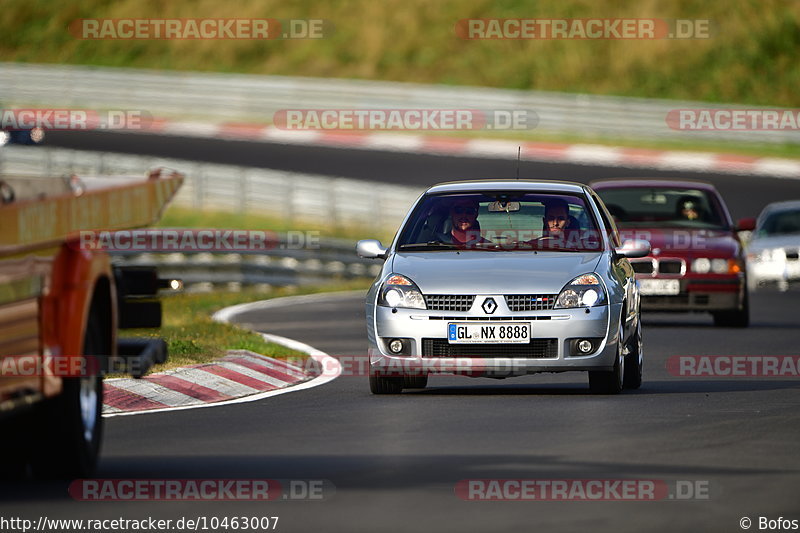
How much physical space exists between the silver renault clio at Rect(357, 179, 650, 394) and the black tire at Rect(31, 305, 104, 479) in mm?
4017

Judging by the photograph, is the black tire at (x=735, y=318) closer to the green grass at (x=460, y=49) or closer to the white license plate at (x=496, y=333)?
the white license plate at (x=496, y=333)

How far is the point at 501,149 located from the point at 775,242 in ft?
48.8

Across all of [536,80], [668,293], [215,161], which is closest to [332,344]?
[668,293]

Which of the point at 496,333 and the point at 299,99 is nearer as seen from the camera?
the point at 496,333

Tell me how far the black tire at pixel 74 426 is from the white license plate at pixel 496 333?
4.04 m

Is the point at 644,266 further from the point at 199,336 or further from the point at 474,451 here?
the point at 474,451

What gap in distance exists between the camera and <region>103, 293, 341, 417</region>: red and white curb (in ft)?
43.5

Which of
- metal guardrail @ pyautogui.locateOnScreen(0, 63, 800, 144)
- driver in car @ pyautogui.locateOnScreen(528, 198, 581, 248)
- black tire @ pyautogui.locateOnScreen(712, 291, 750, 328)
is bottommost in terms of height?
black tire @ pyautogui.locateOnScreen(712, 291, 750, 328)

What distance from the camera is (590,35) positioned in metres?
60.3

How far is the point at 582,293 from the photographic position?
13227 millimetres

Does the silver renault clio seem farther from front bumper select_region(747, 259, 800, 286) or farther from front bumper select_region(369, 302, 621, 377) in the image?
front bumper select_region(747, 259, 800, 286)

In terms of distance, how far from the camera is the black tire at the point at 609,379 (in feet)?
44.6

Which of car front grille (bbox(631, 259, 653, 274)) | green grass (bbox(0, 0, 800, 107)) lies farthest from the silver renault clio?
green grass (bbox(0, 0, 800, 107))

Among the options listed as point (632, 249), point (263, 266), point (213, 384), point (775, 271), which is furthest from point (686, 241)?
point (263, 266)
